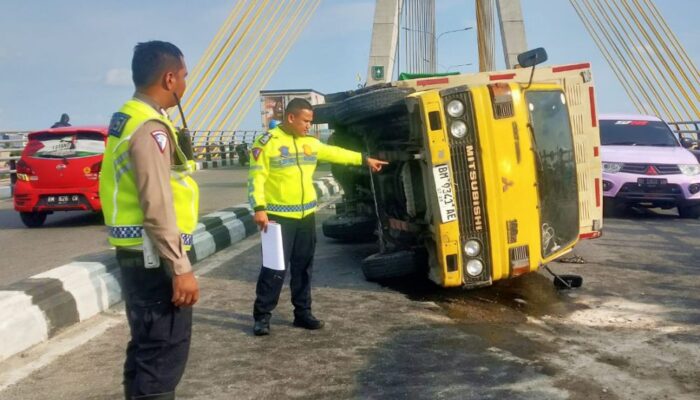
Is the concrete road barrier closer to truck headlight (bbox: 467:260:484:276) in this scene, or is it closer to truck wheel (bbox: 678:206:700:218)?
truck headlight (bbox: 467:260:484:276)

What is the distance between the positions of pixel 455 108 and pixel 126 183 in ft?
9.81

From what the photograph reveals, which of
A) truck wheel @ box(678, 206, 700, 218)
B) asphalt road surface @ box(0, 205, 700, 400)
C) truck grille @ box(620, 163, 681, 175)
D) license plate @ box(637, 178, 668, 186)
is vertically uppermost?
truck grille @ box(620, 163, 681, 175)

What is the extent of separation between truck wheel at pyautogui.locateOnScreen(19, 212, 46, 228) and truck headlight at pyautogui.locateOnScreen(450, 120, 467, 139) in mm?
7801

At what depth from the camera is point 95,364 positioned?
3977 millimetres

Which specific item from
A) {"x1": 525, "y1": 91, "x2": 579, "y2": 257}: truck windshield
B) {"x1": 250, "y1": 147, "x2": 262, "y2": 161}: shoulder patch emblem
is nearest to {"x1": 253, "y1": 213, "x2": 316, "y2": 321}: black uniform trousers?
{"x1": 250, "y1": 147, "x2": 262, "y2": 161}: shoulder patch emblem

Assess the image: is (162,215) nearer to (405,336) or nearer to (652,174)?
(405,336)

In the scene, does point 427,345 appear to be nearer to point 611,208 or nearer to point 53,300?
point 53,300

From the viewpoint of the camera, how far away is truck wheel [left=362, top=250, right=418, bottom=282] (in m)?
5.43

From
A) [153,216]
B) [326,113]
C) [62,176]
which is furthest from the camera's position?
[62,176]

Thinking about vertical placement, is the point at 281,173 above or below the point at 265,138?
below

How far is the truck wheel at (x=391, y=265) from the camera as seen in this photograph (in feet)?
17.8

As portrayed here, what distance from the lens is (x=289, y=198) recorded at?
15.2ft

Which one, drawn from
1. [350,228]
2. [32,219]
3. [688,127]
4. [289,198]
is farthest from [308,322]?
[688,127]

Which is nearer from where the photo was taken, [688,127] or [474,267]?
A: [474,267]
